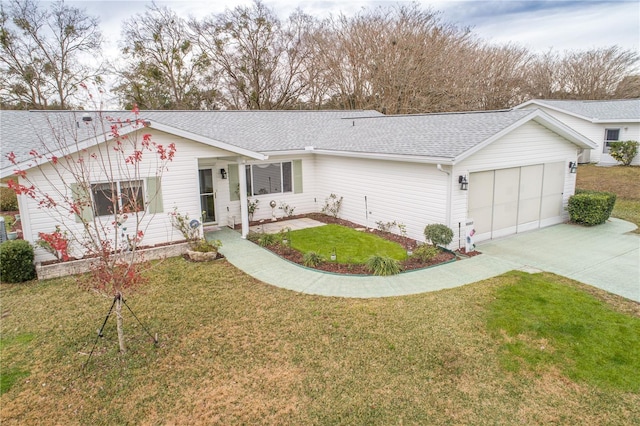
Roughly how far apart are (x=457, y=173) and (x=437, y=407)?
668 cm

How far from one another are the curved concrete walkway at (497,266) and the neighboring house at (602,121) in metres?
15.6

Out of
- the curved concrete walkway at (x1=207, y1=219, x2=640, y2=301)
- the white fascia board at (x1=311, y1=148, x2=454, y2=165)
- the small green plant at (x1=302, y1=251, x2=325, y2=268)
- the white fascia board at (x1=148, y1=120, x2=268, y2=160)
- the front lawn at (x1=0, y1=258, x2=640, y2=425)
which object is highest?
the white fascia board at (x1=148, y1=120, x2=268, y2=160)

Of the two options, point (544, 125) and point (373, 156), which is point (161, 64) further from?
point (544, 125)

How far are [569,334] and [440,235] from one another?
4.03 metres

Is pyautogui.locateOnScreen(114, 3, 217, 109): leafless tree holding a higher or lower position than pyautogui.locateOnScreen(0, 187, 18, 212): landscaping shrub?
higher

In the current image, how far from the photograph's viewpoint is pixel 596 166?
79.9 ft

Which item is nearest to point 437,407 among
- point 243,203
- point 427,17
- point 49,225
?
point 243,203

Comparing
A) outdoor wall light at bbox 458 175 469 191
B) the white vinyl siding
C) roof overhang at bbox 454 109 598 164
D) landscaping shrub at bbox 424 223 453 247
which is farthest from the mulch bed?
roof overhang at bbox 454 109 598 164

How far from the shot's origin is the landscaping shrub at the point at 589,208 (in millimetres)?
12484

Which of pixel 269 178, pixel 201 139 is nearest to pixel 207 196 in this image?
pixel 269 178

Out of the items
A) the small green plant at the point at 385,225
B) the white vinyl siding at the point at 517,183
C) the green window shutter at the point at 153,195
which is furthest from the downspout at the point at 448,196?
Result: the green window shutter at the point at 153,195

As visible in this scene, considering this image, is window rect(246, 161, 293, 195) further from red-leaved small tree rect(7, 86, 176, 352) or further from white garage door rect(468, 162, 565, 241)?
white garage door rect(468, 162, 565, 241)

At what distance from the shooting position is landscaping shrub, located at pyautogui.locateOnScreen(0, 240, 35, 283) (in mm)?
8523

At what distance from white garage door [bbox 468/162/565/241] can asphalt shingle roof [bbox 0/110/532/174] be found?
1.39 metres
